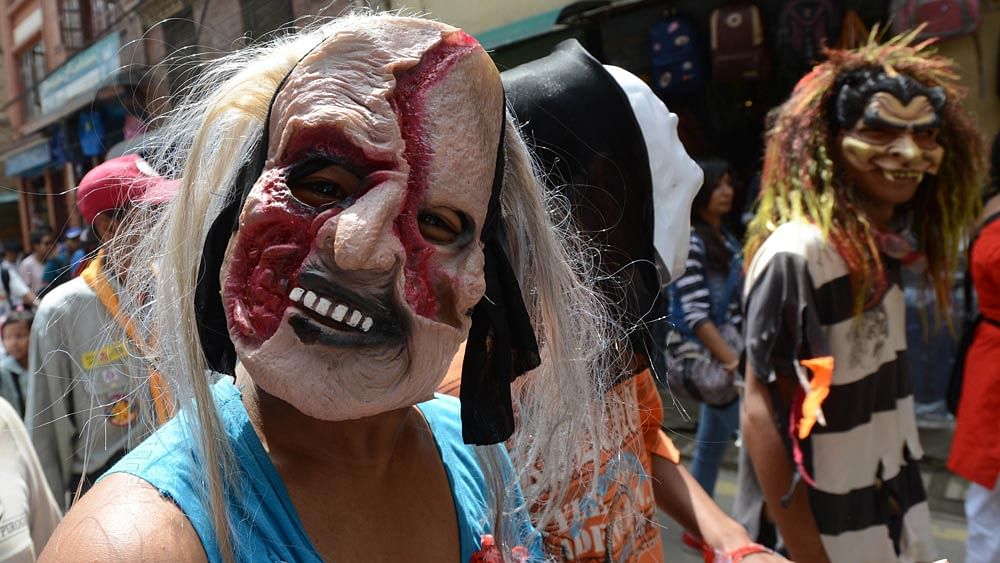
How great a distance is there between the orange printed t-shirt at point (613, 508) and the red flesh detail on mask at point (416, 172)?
0.55 m

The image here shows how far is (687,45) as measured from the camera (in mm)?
6031

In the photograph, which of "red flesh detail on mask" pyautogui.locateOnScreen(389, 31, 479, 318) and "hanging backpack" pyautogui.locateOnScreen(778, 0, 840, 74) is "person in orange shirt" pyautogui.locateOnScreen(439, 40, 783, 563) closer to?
"red flesh detail on mask" pyautogui.locateOnScreen(389, 31, 479, 318)

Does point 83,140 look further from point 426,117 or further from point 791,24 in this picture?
point 426,117

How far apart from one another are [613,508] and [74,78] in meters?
14.1

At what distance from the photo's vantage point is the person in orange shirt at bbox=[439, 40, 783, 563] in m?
1.48

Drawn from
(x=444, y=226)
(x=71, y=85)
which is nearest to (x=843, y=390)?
(x=444, y=226)

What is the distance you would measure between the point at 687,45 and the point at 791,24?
801 mm

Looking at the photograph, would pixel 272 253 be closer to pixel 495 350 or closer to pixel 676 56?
pixel 495 350

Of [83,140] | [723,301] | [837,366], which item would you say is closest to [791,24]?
[723,301]

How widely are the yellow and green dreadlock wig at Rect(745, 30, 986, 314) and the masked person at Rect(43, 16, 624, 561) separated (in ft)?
6.23

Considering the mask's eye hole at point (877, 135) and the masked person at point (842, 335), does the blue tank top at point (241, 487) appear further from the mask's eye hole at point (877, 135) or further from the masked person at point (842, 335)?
the mask's eye hole at point (877, 135)

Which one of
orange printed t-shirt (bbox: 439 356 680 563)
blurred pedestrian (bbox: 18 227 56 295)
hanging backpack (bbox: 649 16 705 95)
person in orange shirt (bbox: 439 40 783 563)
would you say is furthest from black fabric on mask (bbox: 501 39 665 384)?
blurred pedestrian (bbox: 18 227 56 295)

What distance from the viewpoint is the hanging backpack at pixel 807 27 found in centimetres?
540

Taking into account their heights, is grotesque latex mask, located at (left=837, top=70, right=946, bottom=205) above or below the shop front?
above
